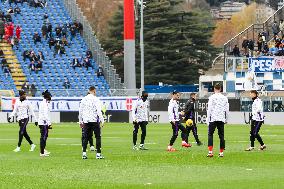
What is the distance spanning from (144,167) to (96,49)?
57110 mm

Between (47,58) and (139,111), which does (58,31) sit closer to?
(47,58)

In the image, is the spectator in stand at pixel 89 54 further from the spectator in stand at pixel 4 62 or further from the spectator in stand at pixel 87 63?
the spectator in stand at pixel 4 62

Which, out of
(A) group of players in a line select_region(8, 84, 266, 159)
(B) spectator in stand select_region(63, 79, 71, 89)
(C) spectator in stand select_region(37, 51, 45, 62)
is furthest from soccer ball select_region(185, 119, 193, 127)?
(C) spectator in stand select_region(37, 51, 45, 62)

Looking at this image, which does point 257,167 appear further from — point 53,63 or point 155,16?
point 155,16

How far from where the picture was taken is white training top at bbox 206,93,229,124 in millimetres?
30469

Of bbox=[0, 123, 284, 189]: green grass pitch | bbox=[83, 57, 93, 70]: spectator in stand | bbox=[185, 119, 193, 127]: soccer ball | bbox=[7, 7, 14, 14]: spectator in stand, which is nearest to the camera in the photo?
bbox=[0, 123, 284, 189]: green grass pitch

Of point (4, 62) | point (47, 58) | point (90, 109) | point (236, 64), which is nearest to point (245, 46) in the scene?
point (236, 64)

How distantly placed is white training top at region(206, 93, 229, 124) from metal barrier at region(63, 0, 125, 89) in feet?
163

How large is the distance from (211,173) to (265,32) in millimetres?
50446

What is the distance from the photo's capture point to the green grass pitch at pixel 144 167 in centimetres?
2236

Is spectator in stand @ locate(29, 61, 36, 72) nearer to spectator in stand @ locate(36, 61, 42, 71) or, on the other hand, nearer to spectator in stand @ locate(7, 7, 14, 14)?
spectator in stand @ locate(36, 61, 42, 71)

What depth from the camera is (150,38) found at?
100312 mm

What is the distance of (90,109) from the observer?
30156mm

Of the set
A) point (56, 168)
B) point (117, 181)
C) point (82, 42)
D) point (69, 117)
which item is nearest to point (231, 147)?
point (56, 168)
